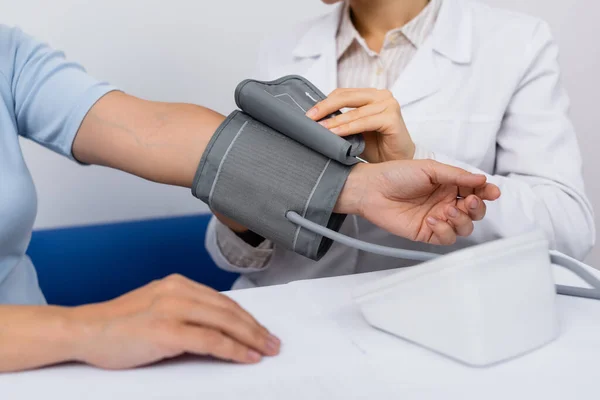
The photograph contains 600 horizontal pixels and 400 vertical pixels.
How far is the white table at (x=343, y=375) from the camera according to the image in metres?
0.45

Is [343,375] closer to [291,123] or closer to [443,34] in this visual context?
[291,123]

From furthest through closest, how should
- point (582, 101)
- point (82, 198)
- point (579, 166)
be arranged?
point (582, 101), point (82, 198), point (579, 166)

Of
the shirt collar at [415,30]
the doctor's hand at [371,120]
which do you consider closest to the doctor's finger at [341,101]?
the doctor's hand at [371,120]

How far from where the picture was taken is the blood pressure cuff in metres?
0.65

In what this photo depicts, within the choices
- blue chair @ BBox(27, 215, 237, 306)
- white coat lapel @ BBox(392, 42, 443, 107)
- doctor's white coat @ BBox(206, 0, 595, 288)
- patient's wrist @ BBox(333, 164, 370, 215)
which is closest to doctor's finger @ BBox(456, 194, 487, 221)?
patient's wrist @ BBox(333, 164, 370, 215)

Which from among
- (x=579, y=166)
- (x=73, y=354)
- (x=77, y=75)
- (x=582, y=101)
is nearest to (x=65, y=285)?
(x=77, y=75)

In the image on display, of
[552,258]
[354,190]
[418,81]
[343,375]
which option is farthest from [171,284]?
[418,81]

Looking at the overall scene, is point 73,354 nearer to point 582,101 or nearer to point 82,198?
point 82,198

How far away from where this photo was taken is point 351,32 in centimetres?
109

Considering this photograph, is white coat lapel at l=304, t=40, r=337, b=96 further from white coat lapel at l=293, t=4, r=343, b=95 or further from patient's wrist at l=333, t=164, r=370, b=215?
patient's wrist at l=333, t=164, r=370, b=215

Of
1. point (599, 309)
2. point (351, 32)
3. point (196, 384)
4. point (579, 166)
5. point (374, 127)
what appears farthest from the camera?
point (351, 32)

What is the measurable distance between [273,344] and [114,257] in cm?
74

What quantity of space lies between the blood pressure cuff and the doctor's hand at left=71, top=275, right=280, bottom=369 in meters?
0.18

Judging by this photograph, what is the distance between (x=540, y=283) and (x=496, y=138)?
555 millimetres
